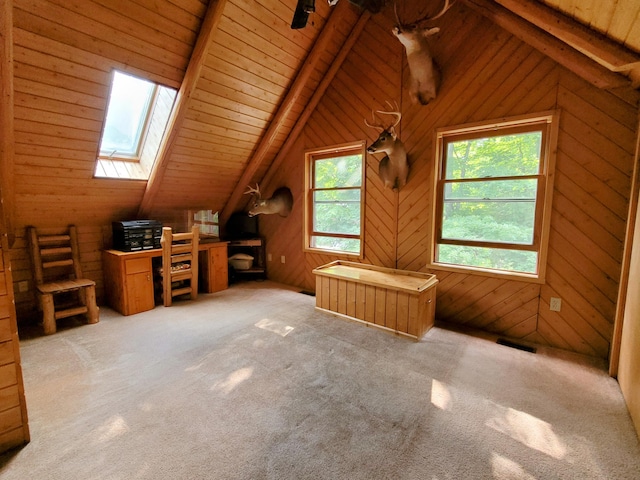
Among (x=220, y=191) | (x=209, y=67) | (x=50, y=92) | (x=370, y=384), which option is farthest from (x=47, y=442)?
(x=220, y=191)

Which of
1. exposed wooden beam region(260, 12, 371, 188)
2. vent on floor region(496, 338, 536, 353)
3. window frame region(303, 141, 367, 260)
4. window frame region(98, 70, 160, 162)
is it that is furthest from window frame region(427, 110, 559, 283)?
window frame region(98, 70, 160, 162)

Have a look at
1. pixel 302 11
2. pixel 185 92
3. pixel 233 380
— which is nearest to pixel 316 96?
pixel 185 92

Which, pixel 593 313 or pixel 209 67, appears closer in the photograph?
pixel 593 313

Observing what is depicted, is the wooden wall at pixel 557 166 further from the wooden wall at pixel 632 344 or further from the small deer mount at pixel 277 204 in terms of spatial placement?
the small deer mount at pixel 277 204

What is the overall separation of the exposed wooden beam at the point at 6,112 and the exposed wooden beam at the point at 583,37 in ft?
10.5

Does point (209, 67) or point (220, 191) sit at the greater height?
point (209, 67)

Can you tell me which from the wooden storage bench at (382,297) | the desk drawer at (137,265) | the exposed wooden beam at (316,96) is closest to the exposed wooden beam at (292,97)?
the exposed wooden beam at (316,96)

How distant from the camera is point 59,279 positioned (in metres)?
3.21

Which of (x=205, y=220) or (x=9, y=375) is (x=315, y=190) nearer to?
(x=205, y=220)

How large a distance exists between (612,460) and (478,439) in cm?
60

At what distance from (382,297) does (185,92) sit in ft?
8.96

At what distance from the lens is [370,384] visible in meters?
1.96

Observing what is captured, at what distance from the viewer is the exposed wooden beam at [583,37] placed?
1.65 metres

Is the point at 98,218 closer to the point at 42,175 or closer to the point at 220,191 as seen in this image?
the point at 42,175
